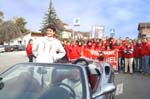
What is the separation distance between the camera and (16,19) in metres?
147

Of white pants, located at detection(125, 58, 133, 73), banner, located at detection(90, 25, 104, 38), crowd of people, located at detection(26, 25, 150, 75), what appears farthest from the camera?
banner, located at detection(90, 25, 104, 38)

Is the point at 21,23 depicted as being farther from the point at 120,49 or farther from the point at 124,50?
the point at 124,50

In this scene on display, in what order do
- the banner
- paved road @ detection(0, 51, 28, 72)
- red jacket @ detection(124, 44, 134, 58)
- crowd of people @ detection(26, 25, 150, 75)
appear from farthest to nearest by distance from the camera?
1. the banner
2. paved road @ detection(0, 51, 28, 72)
3. red jacket @ detection(124, 44, 134, 58)
4. crowd of people @ detection(26, 25, 150, 75)

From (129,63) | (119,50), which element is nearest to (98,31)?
(119,50)

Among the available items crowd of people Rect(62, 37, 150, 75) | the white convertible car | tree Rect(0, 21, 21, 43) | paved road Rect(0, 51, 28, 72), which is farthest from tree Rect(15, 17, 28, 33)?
the white convertible car

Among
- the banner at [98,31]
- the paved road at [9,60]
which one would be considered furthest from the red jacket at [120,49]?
the banner at [98,31]

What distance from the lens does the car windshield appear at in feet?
18.5

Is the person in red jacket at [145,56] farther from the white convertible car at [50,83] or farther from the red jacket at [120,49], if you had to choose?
the white convertible car at [50,83]

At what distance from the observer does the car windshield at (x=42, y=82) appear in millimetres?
5637

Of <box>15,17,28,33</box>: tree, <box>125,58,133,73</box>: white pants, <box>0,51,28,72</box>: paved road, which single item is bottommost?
<box>0,51,28,72</box>: paved road

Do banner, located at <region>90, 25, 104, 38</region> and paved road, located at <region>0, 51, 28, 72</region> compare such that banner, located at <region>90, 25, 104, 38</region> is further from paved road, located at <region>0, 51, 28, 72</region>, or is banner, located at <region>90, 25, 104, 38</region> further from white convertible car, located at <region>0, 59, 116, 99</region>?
white convertible car, located at <region>0, 59, 116, 99</region>

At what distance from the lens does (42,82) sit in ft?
20.1

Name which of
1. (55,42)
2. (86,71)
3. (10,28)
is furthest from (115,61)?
(10,28)

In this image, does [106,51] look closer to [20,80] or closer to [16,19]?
[20,80]
